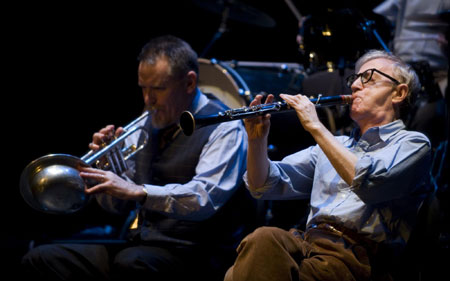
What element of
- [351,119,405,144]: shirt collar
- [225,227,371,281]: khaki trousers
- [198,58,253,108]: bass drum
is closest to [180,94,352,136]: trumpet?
[351,119,405,144]: shirt collar

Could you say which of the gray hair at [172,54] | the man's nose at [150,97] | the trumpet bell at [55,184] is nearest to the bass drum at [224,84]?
the gray hair at [172,54]

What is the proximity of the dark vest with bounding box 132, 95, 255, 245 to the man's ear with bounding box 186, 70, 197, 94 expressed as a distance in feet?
0.44

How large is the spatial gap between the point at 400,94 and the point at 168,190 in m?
1.13

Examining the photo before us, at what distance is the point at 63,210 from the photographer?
246 cm

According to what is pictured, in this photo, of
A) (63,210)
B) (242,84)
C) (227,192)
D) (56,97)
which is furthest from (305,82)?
(56,97)

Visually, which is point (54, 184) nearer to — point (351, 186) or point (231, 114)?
point (231, 114)

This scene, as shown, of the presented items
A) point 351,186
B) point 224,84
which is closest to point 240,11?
point 224,84

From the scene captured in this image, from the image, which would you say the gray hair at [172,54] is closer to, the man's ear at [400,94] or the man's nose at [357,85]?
the man's nose at [357,85]

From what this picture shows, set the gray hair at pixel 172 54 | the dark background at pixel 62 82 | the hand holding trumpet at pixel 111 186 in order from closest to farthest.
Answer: the hand holding trumpet at pixel 111 186, the gray hair at pixel 172 54, the dark background at pixel 62 82

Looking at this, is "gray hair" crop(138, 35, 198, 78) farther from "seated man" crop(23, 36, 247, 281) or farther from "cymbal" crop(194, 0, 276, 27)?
"cymbal" crop(194, 0, 276, 27)

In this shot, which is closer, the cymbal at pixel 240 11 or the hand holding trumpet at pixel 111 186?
the hand holding trumpet at pixel 111 186

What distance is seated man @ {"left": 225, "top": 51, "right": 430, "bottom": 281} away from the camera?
5.92 ft

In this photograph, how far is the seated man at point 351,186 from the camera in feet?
5.92

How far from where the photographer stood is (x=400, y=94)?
217cm
